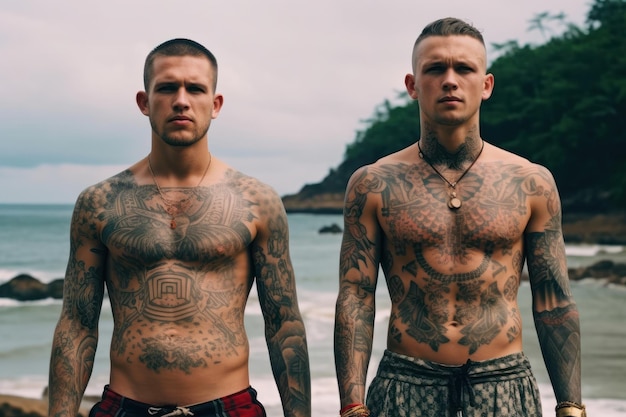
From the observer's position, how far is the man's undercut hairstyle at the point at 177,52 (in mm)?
5527

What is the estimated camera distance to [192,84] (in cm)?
545

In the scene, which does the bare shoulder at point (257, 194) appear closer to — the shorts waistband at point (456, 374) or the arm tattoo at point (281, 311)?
the arm tattoo at point (281, 311)

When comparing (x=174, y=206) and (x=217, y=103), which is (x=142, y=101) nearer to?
(x=217, y=103)

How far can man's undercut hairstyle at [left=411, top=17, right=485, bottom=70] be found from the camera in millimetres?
5434

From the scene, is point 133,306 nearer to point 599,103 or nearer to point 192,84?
point 192,84

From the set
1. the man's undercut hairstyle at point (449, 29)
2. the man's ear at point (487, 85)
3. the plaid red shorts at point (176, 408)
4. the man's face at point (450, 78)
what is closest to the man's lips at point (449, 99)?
the man's face at point (450, 78)

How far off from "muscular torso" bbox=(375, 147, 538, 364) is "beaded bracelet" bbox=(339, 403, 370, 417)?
1.30 feet

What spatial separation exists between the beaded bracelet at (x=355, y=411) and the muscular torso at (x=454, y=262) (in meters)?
0.40

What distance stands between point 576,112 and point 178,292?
39.6 metres

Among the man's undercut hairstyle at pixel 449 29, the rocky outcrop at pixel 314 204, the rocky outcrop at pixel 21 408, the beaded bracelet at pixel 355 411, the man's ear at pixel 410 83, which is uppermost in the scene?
the rocky outcrop at pixel 314 204

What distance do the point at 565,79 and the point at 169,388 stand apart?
41331mm

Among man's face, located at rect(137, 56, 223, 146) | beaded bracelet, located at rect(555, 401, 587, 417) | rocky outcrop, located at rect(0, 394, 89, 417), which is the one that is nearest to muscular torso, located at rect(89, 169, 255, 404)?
man's face, located at rect(137, 56, 223, 146)

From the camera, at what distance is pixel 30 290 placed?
3172 cm

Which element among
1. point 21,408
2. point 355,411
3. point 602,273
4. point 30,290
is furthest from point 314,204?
point 355,411
